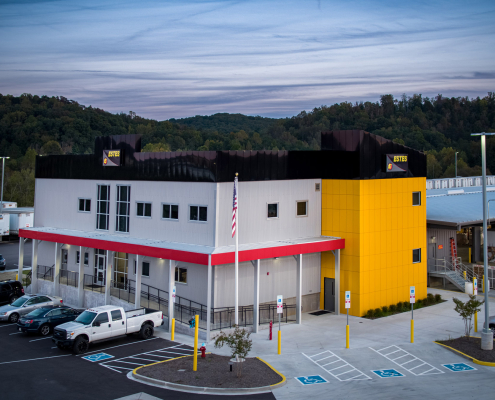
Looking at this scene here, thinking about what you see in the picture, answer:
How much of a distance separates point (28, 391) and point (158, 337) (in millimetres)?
8018

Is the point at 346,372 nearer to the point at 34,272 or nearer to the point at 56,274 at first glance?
the point at 56,274

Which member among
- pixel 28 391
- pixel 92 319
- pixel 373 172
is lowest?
pixel 28 391

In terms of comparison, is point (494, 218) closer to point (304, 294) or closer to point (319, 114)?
point (304, 294)

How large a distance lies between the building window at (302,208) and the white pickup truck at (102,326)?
32.0 ft

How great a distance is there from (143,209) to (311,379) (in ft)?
51.1

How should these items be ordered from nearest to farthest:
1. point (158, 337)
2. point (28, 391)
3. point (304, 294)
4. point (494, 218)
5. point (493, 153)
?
point (28, 391), point (158, 337), point (304, 294), point (494, 218), point (493, 153)

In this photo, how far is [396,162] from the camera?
32688mm

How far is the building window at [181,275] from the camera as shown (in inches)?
1160

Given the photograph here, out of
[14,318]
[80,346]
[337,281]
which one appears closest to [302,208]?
[337,281]

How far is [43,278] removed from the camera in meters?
36.5

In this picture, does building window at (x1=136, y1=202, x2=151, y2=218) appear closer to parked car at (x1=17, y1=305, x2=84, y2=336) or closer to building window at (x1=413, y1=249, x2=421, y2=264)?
parked car at (x1=17, y1=305, x2=84, y2=336)

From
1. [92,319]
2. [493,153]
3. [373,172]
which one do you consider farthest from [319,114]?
[92,319]

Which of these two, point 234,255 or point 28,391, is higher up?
point 234,255

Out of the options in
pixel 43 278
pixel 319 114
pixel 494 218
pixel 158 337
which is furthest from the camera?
pixel 319 114
